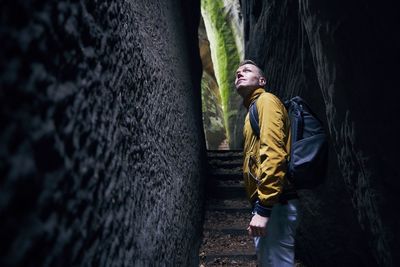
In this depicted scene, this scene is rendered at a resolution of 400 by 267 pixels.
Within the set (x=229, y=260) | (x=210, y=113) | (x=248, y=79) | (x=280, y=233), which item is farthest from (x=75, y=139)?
(x=210, y=113)

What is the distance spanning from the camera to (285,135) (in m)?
1.72

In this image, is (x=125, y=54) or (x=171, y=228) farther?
(x=171, y=228)

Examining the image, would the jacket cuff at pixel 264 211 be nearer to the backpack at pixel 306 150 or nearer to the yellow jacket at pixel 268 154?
the yellow jacket at pixel 268 154

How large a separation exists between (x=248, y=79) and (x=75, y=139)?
158 centimetres

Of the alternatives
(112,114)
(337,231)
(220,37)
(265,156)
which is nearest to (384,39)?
(265,156)

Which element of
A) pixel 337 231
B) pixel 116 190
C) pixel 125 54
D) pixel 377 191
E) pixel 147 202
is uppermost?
pixel 125 54

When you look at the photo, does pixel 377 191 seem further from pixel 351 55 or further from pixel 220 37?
pixel 220 37

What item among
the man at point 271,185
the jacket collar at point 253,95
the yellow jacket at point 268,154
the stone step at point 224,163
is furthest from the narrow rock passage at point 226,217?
the jacket collar at point 253,95

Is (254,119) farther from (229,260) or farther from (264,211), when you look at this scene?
(229,260)

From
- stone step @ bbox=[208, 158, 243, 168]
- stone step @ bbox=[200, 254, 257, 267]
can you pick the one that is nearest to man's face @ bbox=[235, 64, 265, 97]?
stone step @ bbox=[200, 254, 257, 267]

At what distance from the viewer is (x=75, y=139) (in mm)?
591

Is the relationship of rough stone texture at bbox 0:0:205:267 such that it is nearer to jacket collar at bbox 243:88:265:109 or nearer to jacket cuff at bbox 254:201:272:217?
jacket cuff at bbox 254:201:272:217

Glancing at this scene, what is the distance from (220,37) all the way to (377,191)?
41.5ft

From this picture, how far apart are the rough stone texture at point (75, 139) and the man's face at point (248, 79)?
929mm
